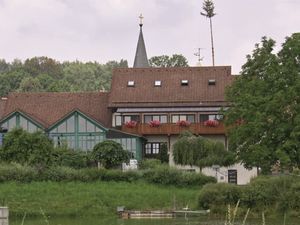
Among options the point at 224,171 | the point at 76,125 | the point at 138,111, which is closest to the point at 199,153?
the point at 224,171

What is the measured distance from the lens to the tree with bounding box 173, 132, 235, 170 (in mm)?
51688

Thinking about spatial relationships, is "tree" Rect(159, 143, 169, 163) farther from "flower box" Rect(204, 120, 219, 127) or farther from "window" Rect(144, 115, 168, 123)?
"flower box" Rect(204, 120, 219, 127)

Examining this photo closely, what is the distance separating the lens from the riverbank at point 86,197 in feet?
133

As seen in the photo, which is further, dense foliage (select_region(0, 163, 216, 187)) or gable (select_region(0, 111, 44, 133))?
gable (select_region(0, 111, 44, 133))

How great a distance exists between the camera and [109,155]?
173 feet

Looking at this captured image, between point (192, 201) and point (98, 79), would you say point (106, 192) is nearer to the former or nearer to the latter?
point (192, 201)

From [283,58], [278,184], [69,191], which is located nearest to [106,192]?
[69,191]

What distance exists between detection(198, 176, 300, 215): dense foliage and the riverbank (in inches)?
90.2

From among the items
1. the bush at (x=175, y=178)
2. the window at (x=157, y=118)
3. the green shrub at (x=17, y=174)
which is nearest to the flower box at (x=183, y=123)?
the window at (x=157, y=118)

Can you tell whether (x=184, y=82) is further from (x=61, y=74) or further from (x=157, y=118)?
(x=61, y=74)

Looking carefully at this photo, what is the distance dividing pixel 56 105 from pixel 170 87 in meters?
9.88

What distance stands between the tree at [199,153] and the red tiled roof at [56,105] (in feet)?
35.1

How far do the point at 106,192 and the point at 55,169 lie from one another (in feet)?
14.4

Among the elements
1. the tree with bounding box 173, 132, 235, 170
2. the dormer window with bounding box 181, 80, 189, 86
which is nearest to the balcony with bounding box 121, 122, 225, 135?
the dormer window with bounding box 181, 80, 189, 86
